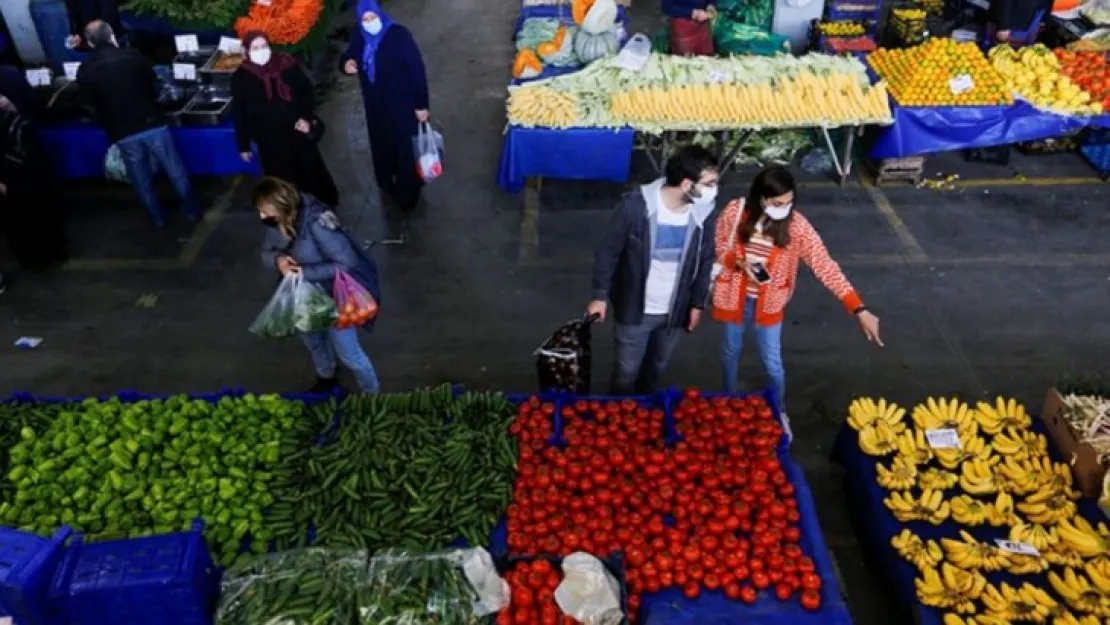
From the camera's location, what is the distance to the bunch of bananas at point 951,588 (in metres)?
4.14

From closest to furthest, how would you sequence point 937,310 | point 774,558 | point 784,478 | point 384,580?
point 384,580
point 774,558
point 784,478
point 937,310

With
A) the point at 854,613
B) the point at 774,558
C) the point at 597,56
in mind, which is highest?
the point at 597,56

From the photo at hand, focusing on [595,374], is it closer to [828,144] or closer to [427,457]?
[427,457]

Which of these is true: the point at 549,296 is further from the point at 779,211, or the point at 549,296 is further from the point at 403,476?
the point at 403,476

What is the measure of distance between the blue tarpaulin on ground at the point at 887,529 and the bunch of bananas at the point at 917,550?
1.7 inches

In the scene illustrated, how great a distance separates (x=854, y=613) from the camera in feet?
15.5

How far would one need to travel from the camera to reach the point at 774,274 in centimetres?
493

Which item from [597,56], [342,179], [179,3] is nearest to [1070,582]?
[597,56]

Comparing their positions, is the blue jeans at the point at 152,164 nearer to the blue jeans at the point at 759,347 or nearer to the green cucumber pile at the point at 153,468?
the green cucumber pile at the point at 153,468

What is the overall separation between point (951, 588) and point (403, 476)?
2879mm

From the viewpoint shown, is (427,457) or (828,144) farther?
(828,144)

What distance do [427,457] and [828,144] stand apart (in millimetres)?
5853

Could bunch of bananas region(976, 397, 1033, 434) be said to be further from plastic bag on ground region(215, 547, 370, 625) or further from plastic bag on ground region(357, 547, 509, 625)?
plastic bag on ground region(215, 547, 370, 625)

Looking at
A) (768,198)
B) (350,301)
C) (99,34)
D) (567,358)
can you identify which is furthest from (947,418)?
(99,34)
